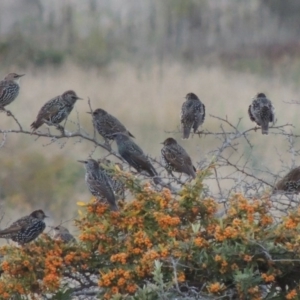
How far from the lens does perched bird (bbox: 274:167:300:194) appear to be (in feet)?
24.3

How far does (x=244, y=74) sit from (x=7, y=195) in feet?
30.2

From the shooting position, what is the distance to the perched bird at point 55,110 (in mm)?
9081

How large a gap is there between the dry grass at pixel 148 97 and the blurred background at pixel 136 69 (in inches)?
1.2

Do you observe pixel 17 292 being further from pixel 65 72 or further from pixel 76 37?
pixel 76 37

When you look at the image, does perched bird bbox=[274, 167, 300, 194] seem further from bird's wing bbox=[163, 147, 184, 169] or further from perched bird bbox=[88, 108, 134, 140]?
perched bird bbox=[88, 108, 134, 140]

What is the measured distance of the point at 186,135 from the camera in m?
9.58

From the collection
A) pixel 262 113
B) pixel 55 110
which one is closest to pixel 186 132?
pixel 262 113

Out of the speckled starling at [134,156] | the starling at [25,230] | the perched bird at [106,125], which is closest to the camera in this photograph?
the starling at [25,230]

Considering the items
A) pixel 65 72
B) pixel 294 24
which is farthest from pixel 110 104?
pixel 294 24

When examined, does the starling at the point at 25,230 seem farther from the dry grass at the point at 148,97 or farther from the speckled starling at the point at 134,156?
the dry grass at the point at 148,97

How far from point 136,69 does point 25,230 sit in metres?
17.0

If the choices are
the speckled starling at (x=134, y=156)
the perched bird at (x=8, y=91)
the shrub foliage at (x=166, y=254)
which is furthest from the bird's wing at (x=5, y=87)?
the shrub foliage at (x=166, y=254)

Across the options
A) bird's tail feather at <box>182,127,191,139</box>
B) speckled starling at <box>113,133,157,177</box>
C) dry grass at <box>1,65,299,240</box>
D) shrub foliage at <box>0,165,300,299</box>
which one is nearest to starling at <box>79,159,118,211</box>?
shrub foliage at <box>0,165,300,299</box>

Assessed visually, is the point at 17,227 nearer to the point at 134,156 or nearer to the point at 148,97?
the point at 134,156
